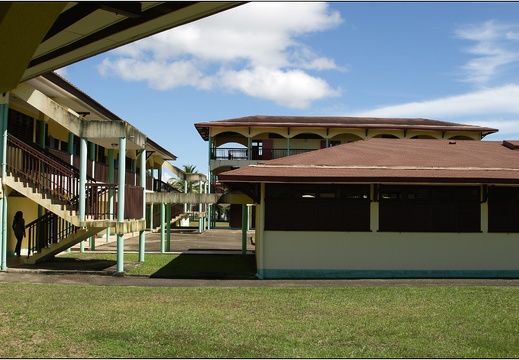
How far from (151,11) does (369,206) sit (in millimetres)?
10774

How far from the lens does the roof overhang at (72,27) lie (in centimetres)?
378

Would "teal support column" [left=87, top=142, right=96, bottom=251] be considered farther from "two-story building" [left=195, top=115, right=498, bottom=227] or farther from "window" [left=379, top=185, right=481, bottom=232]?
"two-story building" [left=195, top=115, right=498, bottom=227]

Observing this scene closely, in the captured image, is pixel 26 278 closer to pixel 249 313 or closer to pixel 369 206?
pixel 249 313

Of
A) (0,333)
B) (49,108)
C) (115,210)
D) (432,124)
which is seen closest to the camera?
(0,333)

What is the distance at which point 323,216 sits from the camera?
16.0 m

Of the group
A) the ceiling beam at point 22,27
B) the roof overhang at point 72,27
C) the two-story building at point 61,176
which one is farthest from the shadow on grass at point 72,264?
the ceiling beam at point 22,27

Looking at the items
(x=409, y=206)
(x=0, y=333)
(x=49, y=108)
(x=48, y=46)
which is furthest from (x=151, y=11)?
(x=409, y=206)

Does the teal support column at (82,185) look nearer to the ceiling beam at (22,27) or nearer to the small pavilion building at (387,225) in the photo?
the small pavilion building at (387,225)

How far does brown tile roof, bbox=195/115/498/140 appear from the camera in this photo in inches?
1681

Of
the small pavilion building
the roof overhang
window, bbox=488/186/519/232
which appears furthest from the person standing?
window, bbox=488/186/519/232

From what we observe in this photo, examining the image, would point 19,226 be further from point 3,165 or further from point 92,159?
point 92,159

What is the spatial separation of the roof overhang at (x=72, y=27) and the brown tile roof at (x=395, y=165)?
6.65 meters

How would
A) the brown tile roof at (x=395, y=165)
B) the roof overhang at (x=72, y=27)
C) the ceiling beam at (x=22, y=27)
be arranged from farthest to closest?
the brown tile roof at (x=395, y=165), the roof overhang at (x=72, y=27), the ceiling beam at (x=22, y=27)

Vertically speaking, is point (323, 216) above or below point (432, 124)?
below
